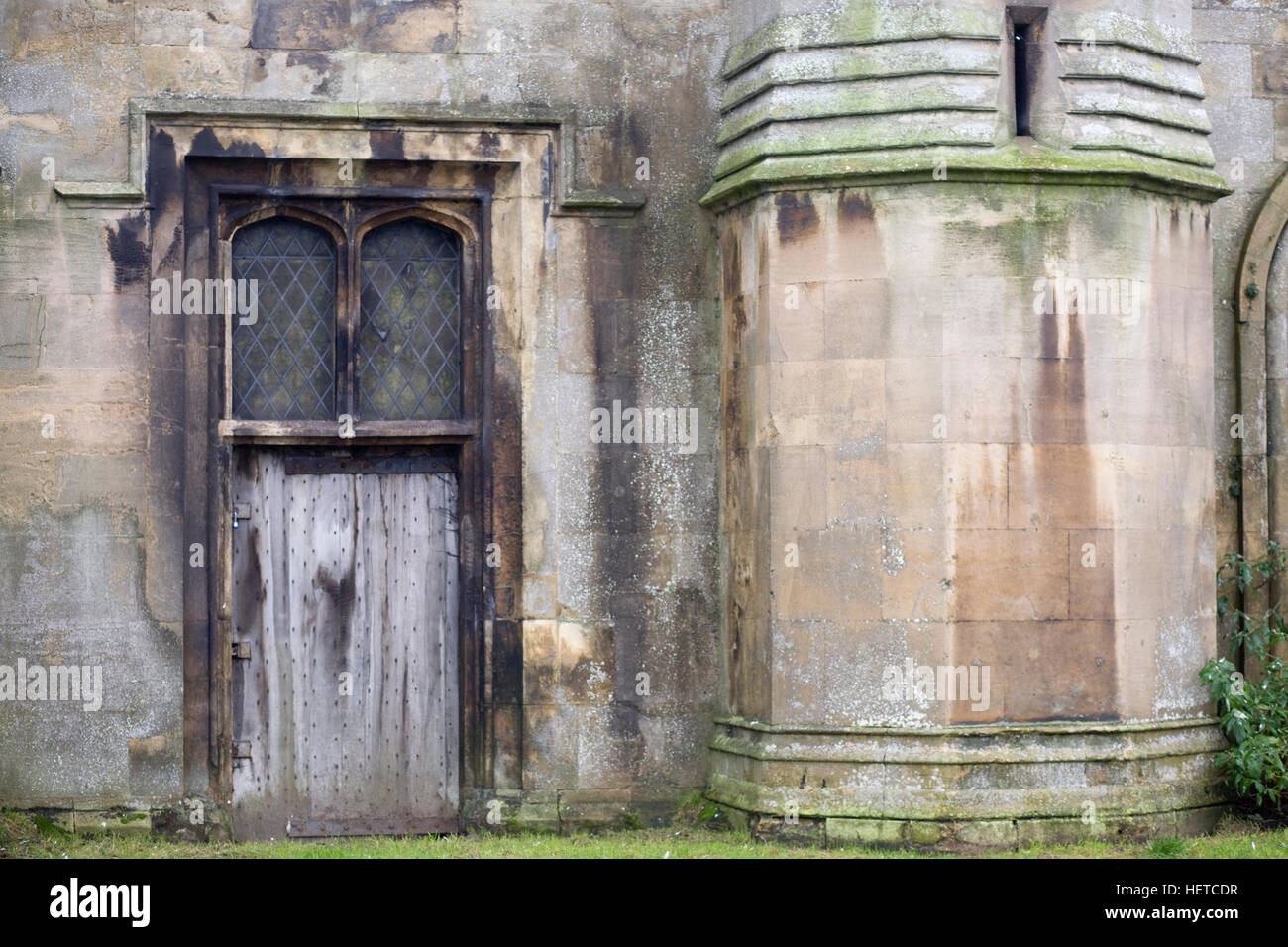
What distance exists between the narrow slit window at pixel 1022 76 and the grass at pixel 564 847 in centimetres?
404

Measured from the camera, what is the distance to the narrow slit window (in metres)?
9.00

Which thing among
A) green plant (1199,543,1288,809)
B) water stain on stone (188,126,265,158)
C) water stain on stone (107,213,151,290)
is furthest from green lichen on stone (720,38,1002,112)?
water stain on stone (107,213,151,290)

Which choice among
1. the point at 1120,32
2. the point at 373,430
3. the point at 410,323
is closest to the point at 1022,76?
the point at 1120,32

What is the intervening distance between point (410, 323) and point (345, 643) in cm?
204

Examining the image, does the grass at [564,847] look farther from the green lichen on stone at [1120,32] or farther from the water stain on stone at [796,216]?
the green lichen on stone at [1120,32]

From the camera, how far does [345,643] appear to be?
976 cm

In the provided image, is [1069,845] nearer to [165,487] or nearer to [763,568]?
[763,568]

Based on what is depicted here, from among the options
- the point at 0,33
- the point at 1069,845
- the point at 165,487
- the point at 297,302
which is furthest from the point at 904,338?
the point at 0,33

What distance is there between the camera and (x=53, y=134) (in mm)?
9375

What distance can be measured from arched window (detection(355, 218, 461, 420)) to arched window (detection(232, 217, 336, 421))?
239 mm

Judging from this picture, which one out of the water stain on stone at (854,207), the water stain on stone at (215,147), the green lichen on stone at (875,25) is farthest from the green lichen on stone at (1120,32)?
the water stain on stone at (215,147)

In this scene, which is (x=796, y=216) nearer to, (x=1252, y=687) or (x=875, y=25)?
(x=875, y=25)

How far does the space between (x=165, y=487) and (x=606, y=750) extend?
10.2 feet

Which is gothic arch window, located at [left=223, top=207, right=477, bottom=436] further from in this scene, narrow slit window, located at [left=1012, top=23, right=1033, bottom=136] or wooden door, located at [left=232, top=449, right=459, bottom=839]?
narrow slit window, located at [left=1012, top=23, right=1033, bottom=136]
